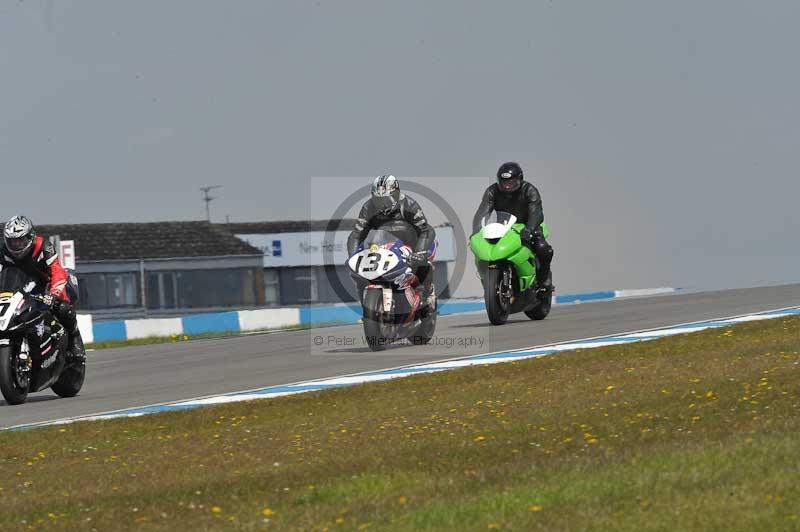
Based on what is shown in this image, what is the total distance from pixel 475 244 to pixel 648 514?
1179 centimetres

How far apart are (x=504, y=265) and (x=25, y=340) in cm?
674

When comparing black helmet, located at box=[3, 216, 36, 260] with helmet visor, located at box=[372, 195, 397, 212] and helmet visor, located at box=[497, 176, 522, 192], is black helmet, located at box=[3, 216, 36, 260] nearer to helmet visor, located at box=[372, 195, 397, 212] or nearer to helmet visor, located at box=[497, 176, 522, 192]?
helmet visor, located at box=[372, 195, 397, 212]

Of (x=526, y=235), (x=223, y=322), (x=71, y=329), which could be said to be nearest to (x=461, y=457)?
(x=71, y=329)

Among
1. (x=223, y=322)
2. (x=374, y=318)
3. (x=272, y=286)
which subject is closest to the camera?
(x=374, y=318)

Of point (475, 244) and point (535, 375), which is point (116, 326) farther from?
point (535, 375)

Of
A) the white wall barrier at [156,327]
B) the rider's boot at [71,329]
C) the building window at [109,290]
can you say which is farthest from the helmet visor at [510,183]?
the building window at [109,290]

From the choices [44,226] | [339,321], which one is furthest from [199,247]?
[339,321]

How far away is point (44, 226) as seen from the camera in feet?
201

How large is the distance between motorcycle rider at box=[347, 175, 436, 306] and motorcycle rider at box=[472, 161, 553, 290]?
2368mm

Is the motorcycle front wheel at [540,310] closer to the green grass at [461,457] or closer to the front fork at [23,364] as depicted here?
the green grass at [461,457]

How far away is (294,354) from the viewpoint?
17.4 m

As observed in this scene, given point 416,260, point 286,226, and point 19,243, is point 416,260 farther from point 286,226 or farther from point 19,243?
point 286,226

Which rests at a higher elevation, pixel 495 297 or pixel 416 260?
pixel 416 260

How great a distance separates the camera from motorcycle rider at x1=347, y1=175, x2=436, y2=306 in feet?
50.2
